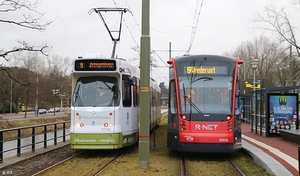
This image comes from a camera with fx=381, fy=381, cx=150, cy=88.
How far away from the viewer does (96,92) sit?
12492 millimetres

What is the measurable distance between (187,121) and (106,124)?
2579mm

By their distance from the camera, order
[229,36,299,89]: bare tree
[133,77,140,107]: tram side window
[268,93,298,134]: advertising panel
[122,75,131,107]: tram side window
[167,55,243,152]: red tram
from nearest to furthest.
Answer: [167,55,243,152]: red tram → [122,75,131,107]: tram side window → [133,77,140,107]: tram side window → [268,93,298,134]: advertising panel → [229,36,299,89]: bare tree

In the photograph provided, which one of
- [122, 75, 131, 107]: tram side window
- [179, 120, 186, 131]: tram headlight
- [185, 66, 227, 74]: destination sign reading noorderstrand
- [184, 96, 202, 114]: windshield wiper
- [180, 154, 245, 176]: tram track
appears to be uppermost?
[185, 66, 227, 74]: destination sign reading noorderstrand

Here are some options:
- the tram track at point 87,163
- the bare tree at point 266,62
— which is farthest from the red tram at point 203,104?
the bare tree at point 266,62

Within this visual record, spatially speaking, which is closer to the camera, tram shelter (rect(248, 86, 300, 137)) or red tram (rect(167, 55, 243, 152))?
red tram (rect(167, 55, 243, 152))

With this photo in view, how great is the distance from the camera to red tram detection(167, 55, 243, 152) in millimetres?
11234

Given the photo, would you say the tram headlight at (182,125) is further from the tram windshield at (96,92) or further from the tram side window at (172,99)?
the tram windshield at (96,92)

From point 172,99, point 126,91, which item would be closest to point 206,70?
point 172,99

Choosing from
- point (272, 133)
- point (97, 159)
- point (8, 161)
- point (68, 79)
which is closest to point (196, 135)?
point (97, 159)

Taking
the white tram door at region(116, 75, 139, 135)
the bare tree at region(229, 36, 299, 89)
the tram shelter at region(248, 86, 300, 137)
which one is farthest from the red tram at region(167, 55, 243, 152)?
the bare tree at region(229, 36, 299, 89)

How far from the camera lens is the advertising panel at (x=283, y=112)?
18.1m

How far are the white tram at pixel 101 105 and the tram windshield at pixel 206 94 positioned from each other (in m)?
2.06

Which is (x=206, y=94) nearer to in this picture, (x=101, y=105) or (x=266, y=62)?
(x=101, y=105)

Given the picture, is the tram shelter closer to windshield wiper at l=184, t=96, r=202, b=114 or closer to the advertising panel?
the advertising panel
